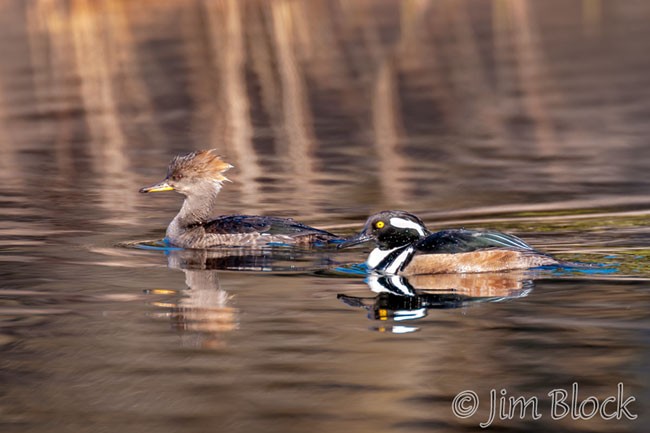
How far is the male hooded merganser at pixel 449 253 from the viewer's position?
416 inches

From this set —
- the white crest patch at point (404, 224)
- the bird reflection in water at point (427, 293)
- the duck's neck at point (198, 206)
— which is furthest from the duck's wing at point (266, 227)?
the bird reflection in water at point (427, 293)

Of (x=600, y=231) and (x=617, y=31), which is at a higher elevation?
(x=617, y=31)

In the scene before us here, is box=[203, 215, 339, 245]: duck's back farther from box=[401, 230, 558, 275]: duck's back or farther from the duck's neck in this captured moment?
box=[401, 230, 558, 275]: duck's back

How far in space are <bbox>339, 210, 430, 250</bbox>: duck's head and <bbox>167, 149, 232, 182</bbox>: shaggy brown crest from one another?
2.73 metres

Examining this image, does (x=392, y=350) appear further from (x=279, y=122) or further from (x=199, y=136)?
(x=279, y=122)

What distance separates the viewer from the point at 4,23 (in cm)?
3919

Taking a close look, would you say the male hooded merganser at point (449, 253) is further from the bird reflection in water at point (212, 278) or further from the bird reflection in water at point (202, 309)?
the bird reflection in water at point (202, 309)

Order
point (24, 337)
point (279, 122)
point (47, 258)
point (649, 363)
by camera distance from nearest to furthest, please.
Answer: point (649, 363)
point (24, 337)
point (47, 258)
point (279, 122)

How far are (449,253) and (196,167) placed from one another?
3.71 m

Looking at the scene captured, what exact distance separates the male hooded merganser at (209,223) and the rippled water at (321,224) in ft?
0.67

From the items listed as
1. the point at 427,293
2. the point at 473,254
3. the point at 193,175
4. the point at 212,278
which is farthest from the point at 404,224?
the point at 193,175

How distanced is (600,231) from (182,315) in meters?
4.22

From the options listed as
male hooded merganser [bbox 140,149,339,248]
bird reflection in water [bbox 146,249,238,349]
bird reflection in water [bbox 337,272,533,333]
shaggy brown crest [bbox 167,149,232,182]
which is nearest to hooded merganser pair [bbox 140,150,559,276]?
male hooded merganser [bbox 140,149,339,248]

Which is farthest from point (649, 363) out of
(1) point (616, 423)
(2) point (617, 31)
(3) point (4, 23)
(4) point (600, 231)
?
(3) point (4, 23)
